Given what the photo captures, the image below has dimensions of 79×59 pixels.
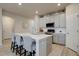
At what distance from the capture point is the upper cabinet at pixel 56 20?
210 inches

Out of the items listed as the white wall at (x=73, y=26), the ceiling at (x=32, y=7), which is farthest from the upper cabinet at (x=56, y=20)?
the white wall at (x=73, y=26)

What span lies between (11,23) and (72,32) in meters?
4.40

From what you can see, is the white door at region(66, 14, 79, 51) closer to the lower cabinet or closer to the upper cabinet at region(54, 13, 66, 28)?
the lower cabinet

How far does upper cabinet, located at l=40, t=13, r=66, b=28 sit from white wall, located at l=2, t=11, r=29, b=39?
207 cm

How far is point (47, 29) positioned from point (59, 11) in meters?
1.50

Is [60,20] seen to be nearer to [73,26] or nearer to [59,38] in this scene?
[59,38]

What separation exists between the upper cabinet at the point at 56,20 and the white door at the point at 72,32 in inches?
38.3

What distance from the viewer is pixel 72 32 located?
4027 mm

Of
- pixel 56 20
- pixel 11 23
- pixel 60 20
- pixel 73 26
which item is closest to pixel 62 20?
pixel 60 20

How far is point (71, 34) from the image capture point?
411 centimetres

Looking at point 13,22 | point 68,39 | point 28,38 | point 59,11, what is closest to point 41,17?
point 59,11

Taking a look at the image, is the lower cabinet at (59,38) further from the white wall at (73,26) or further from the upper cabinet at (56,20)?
the white wall at (73,26)

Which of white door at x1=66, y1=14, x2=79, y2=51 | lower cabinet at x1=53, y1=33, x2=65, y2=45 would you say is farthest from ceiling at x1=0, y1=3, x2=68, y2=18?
lower cabinet at x1=53, y1=33, x2=65, y2=45

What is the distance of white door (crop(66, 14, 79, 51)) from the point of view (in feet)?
12.3
